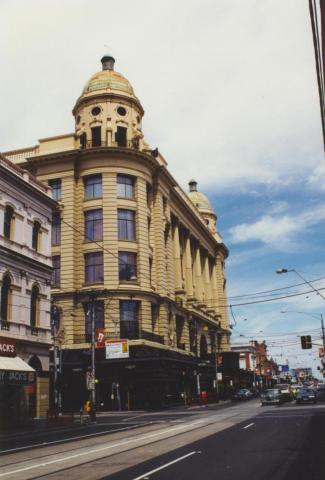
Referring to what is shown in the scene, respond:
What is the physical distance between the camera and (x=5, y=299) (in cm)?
3284

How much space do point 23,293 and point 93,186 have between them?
21299 mm

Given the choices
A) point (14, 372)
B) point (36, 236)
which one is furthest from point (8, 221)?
point (14, 372)

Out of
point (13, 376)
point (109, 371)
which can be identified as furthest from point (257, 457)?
point (109, 371)

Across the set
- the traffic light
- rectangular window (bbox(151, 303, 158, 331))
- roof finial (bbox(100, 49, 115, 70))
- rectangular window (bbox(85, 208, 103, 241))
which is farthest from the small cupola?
the traffic light

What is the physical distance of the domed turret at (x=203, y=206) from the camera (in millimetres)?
95812

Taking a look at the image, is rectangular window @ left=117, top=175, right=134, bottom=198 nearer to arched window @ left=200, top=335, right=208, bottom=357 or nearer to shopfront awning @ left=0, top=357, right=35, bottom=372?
shopfront awning @ left=0, top=357, right=35, bottom=372

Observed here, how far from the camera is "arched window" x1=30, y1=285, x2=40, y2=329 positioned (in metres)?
35.8

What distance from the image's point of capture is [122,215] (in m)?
52.9

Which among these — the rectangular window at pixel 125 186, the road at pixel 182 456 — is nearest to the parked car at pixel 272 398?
the rectangular window at pixel 125 186

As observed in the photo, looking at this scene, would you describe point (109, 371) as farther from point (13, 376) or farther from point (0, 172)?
point (0, 172)

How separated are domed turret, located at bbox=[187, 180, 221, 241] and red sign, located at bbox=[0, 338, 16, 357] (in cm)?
6543

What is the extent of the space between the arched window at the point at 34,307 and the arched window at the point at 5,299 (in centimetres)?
294

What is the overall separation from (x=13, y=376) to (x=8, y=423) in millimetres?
3365

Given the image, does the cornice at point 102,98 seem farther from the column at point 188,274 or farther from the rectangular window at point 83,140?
the column at point 188,274
